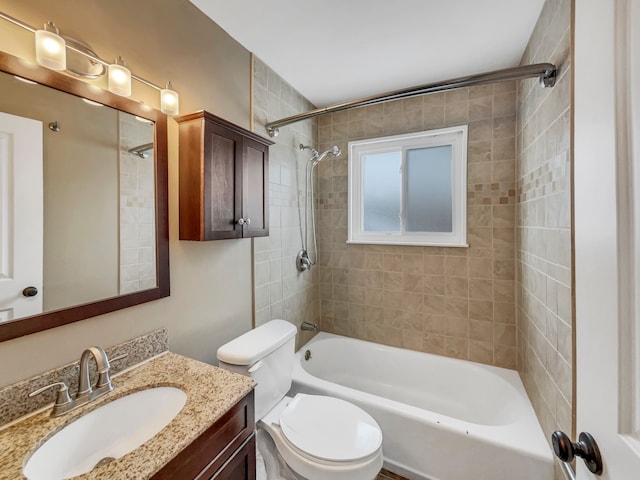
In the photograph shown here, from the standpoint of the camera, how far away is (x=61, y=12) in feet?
3.03

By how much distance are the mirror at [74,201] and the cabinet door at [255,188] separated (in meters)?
0.40

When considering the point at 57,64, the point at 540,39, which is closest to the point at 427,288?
the point at 540,39

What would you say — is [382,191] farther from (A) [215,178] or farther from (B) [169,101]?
(B) [169,101]

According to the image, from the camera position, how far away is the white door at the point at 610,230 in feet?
1.42

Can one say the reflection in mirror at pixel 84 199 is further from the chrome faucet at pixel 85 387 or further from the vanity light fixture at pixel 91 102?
the chrome faucet at pixel 85 387

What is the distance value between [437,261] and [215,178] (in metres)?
1.75

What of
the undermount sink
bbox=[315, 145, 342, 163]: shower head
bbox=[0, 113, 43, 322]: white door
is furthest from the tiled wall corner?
bbox=[315, 145, 342, 163]: shower head

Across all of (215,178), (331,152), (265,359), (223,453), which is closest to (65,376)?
(223,453)

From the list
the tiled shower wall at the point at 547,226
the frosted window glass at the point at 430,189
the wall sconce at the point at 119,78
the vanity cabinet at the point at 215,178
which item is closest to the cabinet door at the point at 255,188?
the vanity cabinet at the point at 215,178

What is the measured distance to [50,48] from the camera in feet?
2.79

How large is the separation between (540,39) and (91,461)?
103 inches

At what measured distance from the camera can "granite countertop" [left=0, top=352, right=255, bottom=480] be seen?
2.16 feet

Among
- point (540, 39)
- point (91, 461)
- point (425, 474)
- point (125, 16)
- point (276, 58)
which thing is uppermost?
point (276, 58)

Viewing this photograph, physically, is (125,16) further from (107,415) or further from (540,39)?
(540,39)
